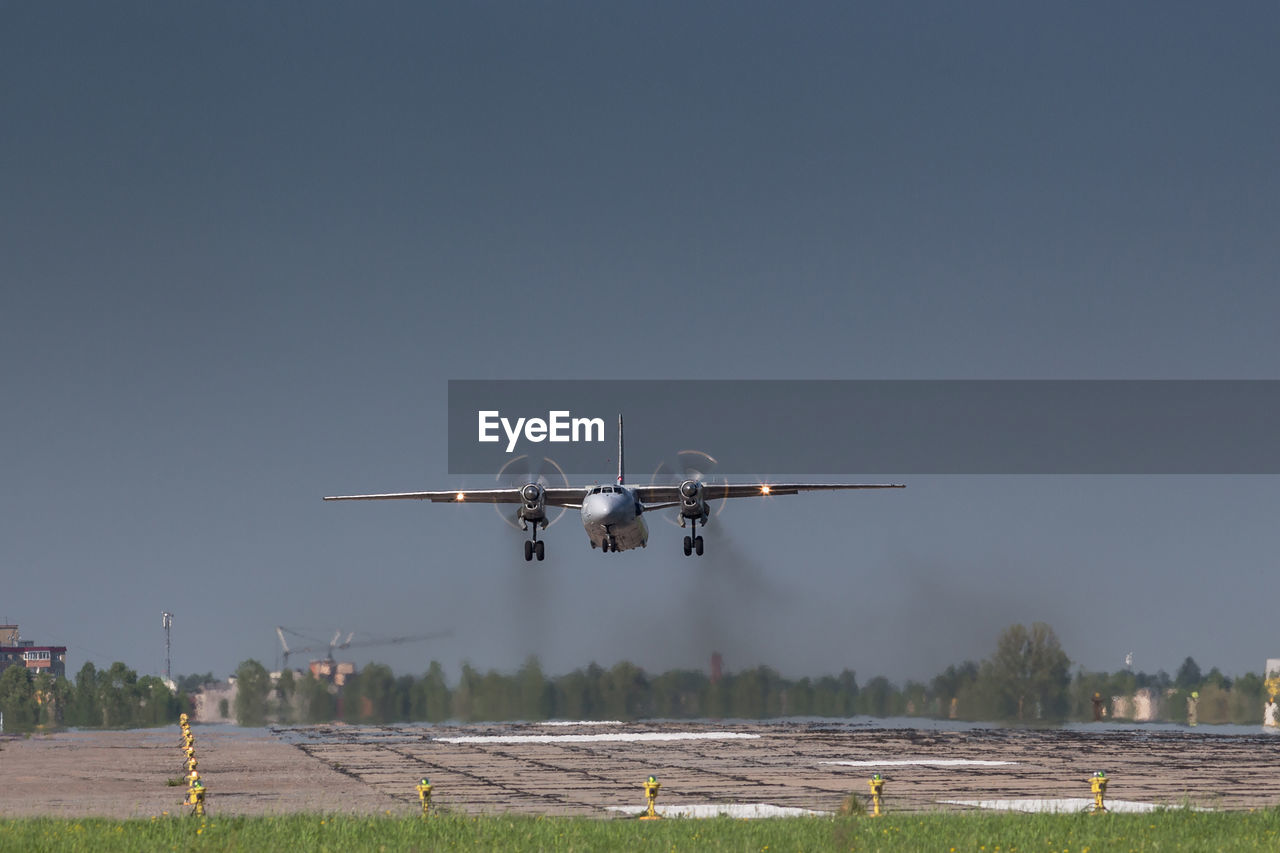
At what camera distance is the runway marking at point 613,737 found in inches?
3622

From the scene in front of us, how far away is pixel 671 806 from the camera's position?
4894 centimetres

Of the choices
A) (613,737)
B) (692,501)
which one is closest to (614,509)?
(692,501)

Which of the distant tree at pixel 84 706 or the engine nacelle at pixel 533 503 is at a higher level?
the engine nacelle at pixel 533 503

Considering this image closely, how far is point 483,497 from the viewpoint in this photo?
78438 mm

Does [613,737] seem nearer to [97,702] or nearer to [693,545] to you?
[693,545]

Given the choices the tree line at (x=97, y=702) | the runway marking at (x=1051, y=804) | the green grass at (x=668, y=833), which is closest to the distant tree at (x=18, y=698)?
the tree line at (x=97, y=702)

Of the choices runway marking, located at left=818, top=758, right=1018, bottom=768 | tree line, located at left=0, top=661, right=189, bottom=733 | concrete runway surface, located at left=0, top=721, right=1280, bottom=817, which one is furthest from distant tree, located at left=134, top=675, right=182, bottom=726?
runway marking, located at left=818, top=758, right=1018, bottom=768

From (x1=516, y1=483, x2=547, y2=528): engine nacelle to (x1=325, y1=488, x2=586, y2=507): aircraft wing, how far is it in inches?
23.8

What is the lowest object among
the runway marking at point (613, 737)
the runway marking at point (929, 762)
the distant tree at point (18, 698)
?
the distant tree at point (18, 698)

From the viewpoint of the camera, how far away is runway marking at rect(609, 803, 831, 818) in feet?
148

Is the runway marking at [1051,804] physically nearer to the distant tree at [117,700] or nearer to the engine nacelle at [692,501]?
the engine nacelle at [692,501]

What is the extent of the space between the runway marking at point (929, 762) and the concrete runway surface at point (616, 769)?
0.11m

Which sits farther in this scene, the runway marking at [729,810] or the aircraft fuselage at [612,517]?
the aircraft fuselage at [612,517]

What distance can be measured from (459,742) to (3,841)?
55.3m
